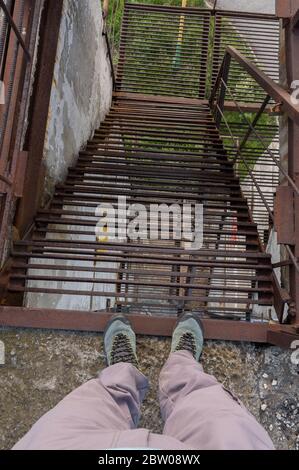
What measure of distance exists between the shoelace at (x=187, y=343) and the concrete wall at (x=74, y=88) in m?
1.62

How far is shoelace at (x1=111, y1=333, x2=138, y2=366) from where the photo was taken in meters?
1.98

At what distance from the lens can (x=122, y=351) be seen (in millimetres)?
1988

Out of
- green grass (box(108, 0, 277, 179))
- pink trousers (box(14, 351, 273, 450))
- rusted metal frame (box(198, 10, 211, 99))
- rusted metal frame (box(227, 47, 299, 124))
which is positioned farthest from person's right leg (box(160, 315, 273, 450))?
rusted metal frame (box(198, 10, 211, 99))

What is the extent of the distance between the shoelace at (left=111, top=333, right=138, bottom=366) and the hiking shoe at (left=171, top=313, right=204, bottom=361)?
20 cm

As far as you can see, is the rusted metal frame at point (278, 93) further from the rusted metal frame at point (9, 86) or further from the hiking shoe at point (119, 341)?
the rusted metal frame at point (9, 86)

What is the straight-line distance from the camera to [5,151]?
2.28 meters

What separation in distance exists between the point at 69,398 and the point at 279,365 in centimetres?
109

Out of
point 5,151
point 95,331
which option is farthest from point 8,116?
point 95,331

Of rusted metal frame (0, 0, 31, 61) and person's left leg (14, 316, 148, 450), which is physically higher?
rusted metal frame (0, 0, 31, 61)

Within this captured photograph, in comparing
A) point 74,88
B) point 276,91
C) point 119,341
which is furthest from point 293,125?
point 74,88

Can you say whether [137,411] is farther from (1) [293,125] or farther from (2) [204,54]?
(2) [204,54]

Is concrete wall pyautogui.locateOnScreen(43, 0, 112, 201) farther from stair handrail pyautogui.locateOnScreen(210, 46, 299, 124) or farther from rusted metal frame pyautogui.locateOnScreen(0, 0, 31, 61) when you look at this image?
stair handrail pyautogui.locateOnScreen(210, 46, 299, 124)

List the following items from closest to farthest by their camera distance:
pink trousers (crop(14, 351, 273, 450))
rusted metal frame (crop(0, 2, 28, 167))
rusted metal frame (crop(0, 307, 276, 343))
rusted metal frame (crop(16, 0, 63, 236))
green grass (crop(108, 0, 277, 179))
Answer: pink trousers (crop(14, 351, 273, 450)) → rusted metal frame (crop(0, 307, 276, 343)) → rusted metal frame (crop(0, 2, 28, 167)) → rusted metal frame (crop(16, 0, 63, 236)) → green grass (crop(108, 0, 277, 179))

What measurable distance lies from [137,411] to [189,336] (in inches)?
19.2
